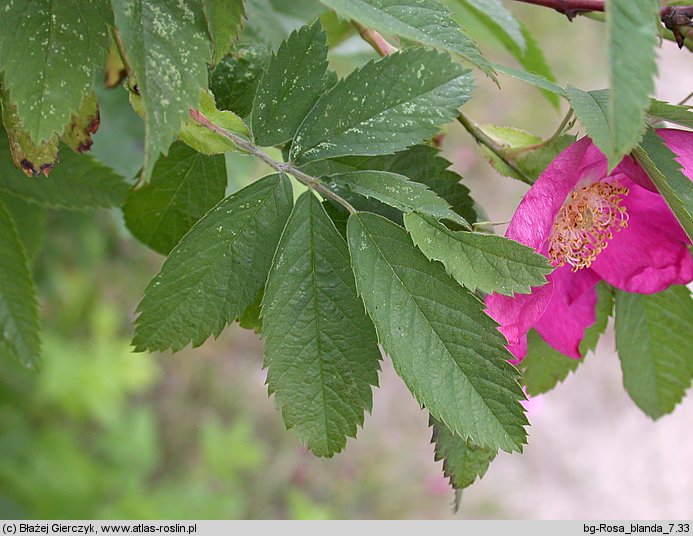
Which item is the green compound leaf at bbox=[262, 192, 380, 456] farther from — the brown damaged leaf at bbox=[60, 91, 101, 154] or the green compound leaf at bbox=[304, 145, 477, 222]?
the brown damaged leaf at bbox=[60, 91, 101, 154]

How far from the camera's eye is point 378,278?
0.55 m

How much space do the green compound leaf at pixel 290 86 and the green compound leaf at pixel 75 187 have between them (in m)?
0.20

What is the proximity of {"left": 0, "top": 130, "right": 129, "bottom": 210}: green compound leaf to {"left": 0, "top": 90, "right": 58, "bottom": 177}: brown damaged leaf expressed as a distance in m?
0.17

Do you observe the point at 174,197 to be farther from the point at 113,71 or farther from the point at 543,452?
the point at 543,452

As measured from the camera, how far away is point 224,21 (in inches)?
20.6

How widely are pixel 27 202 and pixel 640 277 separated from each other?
58 centimetres

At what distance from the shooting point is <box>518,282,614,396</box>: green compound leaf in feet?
2.31

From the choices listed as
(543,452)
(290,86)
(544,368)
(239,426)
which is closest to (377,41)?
(290,86)

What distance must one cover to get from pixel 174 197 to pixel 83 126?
0.12 m

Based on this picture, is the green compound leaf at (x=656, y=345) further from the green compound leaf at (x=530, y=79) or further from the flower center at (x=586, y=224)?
the green compound leaf at (x=530, y=79)

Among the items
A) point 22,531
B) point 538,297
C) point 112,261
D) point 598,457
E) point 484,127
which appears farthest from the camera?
point 598,457

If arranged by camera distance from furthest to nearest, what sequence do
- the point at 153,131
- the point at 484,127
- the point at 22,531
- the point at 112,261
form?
the point at 112,261
the point at 22,531
the point at 484,127
the point at 153,131

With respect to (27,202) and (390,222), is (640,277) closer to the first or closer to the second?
(390,222)

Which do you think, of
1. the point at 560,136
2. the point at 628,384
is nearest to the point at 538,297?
the point at 560,136
